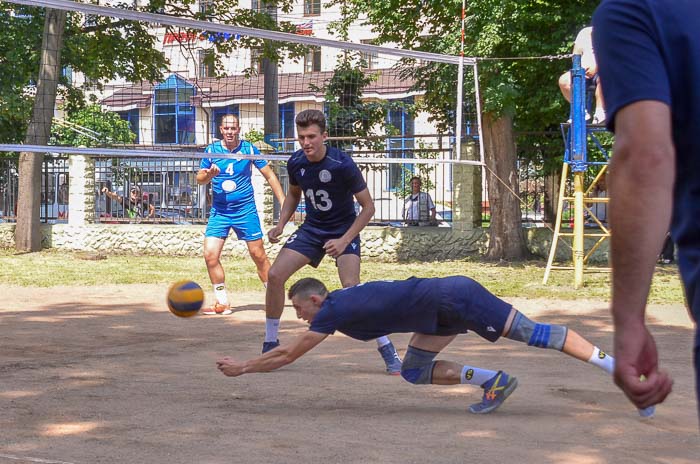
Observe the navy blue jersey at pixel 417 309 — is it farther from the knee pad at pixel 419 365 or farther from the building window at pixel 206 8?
the building window at pixel 206 8

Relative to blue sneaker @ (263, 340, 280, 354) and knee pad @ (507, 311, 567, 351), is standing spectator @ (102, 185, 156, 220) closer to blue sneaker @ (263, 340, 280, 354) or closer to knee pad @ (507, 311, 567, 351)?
blue sneaker @ (263, 340, 280, 354)

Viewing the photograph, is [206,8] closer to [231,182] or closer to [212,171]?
[231,182]

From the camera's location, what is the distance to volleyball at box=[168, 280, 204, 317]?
8.02 m

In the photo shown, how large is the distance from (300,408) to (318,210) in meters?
2.25

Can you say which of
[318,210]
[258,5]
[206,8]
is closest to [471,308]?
[318,210]

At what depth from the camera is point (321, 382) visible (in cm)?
714

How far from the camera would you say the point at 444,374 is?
6.01 metres

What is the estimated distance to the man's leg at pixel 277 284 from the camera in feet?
25.8

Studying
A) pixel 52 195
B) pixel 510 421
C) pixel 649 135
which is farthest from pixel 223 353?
pixel 52 195

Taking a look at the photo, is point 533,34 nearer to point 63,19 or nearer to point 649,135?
point 63,19

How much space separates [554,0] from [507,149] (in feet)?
8.61

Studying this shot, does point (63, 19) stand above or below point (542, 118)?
above

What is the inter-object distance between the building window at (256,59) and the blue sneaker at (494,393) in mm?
17214

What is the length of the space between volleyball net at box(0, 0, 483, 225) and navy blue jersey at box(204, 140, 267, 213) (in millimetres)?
4378
